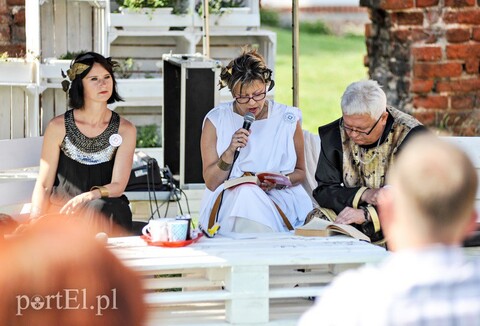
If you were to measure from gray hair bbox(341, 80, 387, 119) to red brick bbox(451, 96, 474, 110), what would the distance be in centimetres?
288

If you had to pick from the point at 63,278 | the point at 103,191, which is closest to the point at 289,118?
the point at 103,191

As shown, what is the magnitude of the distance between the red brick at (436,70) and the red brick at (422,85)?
29 millimetres

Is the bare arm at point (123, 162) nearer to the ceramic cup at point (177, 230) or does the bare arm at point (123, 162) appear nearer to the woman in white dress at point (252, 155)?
the woman in white dress at point (252, 155)

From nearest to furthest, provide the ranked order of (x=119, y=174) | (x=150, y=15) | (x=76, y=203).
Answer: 1. (x=76, y=203)
2. (x=119, y=174)
3. (x=150, y=15)

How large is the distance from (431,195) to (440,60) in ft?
17.9

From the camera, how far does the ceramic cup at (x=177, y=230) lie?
3641 millimetres

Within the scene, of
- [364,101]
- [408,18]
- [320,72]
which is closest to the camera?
[364,101]

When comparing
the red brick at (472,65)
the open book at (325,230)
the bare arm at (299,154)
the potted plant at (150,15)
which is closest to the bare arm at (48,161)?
the bare arm at (299,154)

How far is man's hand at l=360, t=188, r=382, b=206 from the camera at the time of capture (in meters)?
4.18

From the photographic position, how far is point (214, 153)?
4645mm

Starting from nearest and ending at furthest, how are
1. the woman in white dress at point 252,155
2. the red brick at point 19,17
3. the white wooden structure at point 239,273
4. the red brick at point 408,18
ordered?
the white wooden structure at point 239,273 < the woman in white dress at point 252,155 < the red brick at point 19,17 < the red brick at point 408,18

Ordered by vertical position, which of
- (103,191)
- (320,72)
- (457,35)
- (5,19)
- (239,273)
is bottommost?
(239,273)

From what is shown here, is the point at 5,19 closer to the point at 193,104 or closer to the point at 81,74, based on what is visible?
the point at 193,104

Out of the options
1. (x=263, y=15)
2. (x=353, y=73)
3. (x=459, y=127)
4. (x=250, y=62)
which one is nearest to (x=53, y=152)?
(x=250, y=62)
